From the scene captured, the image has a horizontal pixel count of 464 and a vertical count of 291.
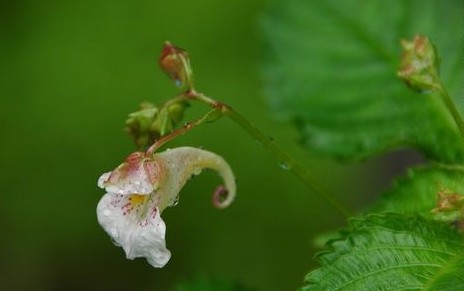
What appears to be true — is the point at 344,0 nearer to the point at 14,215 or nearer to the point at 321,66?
the point at 321,66

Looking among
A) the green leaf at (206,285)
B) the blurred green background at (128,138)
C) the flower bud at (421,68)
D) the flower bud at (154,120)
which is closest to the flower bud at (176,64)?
the flower bud at (154,120)

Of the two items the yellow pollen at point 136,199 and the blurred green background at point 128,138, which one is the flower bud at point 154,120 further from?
the blurred green background at point 128,138

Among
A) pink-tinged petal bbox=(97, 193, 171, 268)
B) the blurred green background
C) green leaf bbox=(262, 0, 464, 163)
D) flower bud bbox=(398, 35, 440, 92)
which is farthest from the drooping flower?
the blurred green background

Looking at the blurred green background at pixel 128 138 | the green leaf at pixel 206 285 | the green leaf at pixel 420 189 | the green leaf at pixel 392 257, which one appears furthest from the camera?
the blurred green background at pixel 128 138

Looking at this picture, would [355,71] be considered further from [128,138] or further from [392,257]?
[128,138]

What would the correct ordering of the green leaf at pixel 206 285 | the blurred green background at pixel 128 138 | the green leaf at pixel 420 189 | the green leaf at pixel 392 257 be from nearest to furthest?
the green leaf at pixel 392 257 → the green leaf at pixel 420 189 → the green leaf at pixel 206 285 → the blurred green background at pixel 128 138

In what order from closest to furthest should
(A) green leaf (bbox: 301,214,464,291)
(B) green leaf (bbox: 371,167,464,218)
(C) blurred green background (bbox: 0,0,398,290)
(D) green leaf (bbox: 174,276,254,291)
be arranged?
(A) green leaf (bbox: 301,214,464,291)
(B) green leaf (bbox: 371,167,464,218)
(D) green leaf (bbox: 174,276,254,291)
(C) blurred green background (bbox: 0,0,398,290)

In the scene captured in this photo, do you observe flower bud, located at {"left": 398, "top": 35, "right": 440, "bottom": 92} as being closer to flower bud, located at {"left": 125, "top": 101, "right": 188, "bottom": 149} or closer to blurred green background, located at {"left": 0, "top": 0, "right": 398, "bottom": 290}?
flower bud, located at {"left": 125, "top": 101, "right": 188, "bottom": 149}
